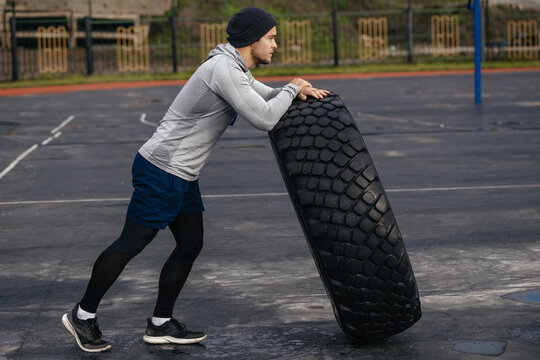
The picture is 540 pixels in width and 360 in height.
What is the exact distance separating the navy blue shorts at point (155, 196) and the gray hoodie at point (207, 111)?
4 cm

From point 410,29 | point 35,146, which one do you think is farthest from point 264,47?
point 410,29

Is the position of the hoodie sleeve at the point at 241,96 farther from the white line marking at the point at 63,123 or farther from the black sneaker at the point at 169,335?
the white line marking at the point at 63,123

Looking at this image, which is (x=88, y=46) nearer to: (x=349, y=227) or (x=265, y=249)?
(x=265, y=249)

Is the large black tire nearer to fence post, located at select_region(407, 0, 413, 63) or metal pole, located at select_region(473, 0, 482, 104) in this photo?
metal pole, located at select_region(473, 0, 482, 104)

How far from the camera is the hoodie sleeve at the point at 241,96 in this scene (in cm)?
520

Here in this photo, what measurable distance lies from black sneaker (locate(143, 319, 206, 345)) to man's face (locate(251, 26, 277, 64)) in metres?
1.52

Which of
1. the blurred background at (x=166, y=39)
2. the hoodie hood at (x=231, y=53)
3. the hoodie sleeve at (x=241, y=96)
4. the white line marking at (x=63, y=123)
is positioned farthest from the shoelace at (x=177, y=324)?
the blurred background at (x=166, y=39)

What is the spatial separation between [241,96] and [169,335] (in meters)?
1.37

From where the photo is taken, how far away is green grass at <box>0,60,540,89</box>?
116 ft

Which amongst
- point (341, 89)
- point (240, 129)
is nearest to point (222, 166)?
point (240, 129)

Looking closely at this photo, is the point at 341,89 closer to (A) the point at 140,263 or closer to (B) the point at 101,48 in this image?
(B) the point at 101,48

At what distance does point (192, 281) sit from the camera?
7.09m

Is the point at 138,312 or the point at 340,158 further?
the point at 138,312

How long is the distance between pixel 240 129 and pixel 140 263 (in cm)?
1151
